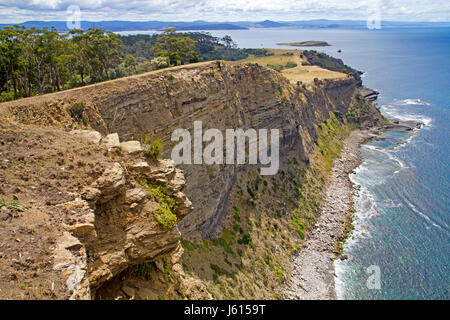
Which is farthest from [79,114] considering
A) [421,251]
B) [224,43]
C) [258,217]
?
[224,43]

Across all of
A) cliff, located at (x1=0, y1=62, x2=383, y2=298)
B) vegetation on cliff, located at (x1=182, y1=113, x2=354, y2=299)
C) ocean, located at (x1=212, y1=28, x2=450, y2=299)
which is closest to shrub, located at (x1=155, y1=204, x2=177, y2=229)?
cliff, located at (x1=0, y1=62, x2=383, y2=298)

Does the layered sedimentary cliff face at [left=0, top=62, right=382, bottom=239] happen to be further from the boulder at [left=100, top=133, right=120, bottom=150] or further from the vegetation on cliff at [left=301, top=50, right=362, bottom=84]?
the vegetation on cliff at [left=301, top=50, right=362, bottom=84]

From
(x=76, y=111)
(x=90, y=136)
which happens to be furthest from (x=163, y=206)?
(x=76, y=111)

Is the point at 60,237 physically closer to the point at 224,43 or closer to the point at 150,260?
the point at 150,260

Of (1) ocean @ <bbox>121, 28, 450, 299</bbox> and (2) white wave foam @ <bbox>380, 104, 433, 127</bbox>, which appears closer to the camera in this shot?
(1) ocean @ <bbox>121, 28, 450, 299</bbox>

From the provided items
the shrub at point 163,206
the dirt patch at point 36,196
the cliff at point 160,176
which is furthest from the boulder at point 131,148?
the shrub at point 163,206

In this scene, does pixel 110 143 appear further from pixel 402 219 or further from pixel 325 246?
pixel 402 219

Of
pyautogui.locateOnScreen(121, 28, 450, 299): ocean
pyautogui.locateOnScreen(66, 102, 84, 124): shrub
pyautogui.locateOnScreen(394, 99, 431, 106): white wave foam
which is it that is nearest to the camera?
pyautogui.locateOnScreen(66, 102, 84, 124): shrub
